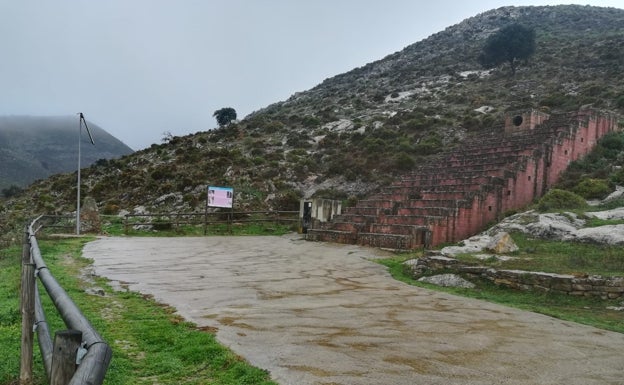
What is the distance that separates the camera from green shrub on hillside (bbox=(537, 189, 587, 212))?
15563 millimetres

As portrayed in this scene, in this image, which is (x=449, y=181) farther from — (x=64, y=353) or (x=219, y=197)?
(x=64, y=353)

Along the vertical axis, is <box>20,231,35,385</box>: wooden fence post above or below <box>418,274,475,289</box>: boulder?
above

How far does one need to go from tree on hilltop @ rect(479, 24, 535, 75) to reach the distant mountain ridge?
70.8 m

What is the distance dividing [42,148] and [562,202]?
140 metres

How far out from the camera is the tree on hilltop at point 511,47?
55344 millimetres

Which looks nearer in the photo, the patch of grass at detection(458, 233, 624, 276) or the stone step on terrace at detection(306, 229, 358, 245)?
the patch of grass at detection(458, 233, 624, 276)

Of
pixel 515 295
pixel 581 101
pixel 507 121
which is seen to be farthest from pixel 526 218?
pixel 581 101

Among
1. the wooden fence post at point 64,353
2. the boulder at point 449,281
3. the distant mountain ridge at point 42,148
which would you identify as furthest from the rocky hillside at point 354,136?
the distant mountain ridge at point 42,148

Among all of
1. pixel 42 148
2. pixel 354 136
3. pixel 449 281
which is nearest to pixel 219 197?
pixel 449 281

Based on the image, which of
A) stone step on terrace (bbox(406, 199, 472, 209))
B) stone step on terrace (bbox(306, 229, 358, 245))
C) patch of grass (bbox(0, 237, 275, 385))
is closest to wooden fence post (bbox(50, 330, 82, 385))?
patch of grass (bbox(0, 237, 275, 385))

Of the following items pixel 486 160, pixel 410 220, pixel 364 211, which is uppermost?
pixel 486 160

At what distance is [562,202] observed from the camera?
1588 centimetres

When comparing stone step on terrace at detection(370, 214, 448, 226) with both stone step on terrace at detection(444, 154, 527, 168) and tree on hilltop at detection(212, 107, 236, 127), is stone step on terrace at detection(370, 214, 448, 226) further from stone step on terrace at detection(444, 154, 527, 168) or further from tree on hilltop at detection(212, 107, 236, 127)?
tree on hilltop at detection(212, 107, 236, 127)

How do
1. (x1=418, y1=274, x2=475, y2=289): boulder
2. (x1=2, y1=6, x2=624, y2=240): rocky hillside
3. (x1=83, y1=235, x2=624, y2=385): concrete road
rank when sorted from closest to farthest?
(x1=83, y1=235, x2=624, y2=385): concrete road → (x1=418, y1=274, x2=475, y2=289): boulder → (x1=2, y1=6, x2=624, y2=240): rocky hillside
